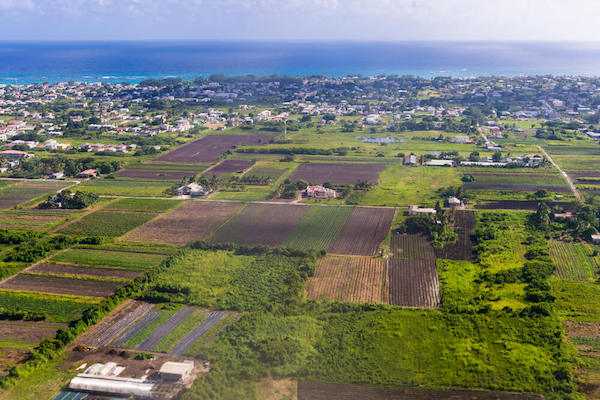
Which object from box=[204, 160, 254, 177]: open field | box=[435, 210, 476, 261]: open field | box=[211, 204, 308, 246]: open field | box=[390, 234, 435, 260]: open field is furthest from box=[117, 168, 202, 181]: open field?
box=[435, 210, 476, 261]: open field

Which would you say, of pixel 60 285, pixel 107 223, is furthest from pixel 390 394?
pixel 107 223

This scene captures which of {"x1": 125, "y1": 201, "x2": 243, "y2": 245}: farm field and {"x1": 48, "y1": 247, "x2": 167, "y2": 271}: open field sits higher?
Result: {"x1": 125, "y1": 201, "x2": 243, "y2": 245}: farm field

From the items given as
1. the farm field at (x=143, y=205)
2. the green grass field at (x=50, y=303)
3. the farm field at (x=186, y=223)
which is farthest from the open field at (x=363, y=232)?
the farm field at (x=143, y=205)

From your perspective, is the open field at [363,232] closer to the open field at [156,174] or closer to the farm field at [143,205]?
the farm field at [143,205]

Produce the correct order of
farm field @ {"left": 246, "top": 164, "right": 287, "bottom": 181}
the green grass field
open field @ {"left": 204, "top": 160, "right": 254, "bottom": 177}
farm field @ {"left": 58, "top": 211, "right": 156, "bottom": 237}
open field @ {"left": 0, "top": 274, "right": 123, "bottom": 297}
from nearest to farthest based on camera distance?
the green grass field, open field @ {"left": 0, "top": 274, "right": 123, "bottom": 297}, farm field @ {"left": 58, "top": 211, "right": 156, "bottom": 237}, farm field @ {"left": 246, "top": 164, "right": 287, "bottom": 181}, open field @ {"left": 204, "top": 160, "right": 254, "bottom": 177}

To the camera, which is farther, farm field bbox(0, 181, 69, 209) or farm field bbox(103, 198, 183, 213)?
farm field bbox(0, 181, 69, 209)

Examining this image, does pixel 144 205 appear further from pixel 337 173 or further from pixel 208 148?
pixel 208 148

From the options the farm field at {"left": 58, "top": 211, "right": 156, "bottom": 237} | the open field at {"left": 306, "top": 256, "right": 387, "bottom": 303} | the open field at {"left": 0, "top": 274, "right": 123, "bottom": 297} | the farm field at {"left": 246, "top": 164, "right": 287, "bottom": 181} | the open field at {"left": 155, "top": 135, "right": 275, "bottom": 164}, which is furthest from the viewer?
the open field at {"left": 155, "top": 135, "right": 275, "bottom": 164}

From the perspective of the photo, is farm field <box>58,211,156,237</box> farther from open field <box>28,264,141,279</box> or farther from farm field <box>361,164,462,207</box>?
farm field <box>361,164,462,207</box>
